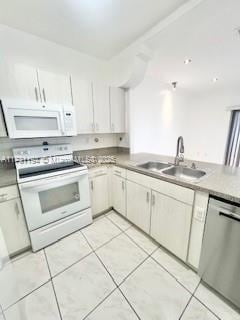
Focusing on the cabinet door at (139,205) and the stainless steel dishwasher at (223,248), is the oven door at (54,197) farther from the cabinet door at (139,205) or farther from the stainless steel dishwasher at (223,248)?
the stainless steel dishwasher at (223,248)

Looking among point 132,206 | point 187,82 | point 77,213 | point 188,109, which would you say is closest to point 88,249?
point 77,213

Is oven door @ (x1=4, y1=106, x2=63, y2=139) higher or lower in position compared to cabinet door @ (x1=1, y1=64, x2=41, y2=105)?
lower

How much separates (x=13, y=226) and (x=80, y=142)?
4.81ft

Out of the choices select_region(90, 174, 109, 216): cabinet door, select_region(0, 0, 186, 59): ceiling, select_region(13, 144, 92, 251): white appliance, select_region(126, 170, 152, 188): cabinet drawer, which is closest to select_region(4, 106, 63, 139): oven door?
select_region(13, 144, 92, 251): white appliance

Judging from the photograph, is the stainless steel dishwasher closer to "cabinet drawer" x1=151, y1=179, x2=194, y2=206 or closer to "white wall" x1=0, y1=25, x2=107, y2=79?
"cabinet drawer" x1=151, y1=179, x2=194, y2=206

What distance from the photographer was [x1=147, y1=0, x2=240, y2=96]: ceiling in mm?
1298

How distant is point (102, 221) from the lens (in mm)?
2186

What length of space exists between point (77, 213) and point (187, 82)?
3.76m

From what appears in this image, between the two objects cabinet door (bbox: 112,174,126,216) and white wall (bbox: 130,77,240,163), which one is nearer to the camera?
cabinet door (bbox: 112,174,126,216)

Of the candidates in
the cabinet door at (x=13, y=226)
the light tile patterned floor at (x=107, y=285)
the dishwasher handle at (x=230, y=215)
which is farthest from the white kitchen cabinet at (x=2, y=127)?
the dishwasher handle at (x=230, y=215)

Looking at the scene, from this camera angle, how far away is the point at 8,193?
142 centimetres

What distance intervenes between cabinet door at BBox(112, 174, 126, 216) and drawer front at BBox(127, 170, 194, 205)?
0.96 ft

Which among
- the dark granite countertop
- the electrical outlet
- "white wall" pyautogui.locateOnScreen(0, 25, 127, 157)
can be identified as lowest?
the electrical outlet

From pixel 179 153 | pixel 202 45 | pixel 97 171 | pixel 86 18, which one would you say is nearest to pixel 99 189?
pixel 97 171
